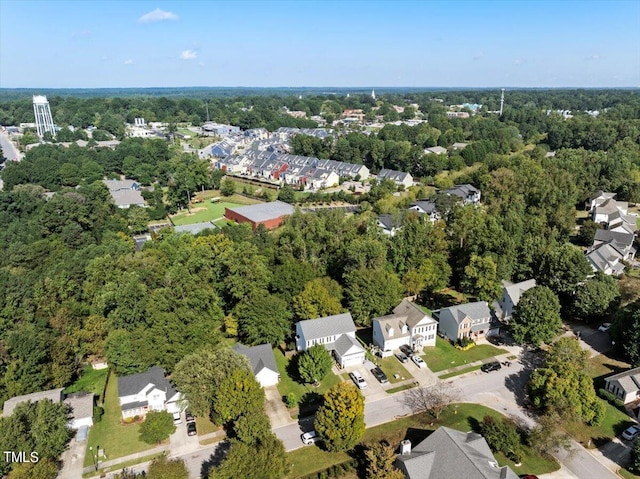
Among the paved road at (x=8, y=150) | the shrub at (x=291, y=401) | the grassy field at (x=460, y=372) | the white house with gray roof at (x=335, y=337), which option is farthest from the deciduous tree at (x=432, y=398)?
the paved road at (x=8, y=150)

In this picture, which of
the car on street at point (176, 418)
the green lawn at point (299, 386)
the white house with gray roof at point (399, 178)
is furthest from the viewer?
the white house with gray roof at point (399, 178)

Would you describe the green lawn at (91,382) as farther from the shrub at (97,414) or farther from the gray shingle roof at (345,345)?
the gray shingle roof at (345,345)

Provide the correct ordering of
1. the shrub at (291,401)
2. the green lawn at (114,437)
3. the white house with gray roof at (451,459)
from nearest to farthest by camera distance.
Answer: the white house with gray roof at (451,459) → the green lawn at (114,437) → the shrub at (291,401)

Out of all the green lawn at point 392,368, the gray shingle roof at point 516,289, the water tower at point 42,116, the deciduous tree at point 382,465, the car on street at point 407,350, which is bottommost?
the green lawn at point 392,368

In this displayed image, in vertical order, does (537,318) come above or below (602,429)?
above

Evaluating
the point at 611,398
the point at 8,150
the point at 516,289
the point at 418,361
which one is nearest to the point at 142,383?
the point at 418,361

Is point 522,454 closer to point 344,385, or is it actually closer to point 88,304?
point 344,385

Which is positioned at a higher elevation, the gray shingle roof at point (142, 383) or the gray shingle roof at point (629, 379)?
the gray shingle roof at point (142, 383)

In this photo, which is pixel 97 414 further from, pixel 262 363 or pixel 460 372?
pixel 460 372
